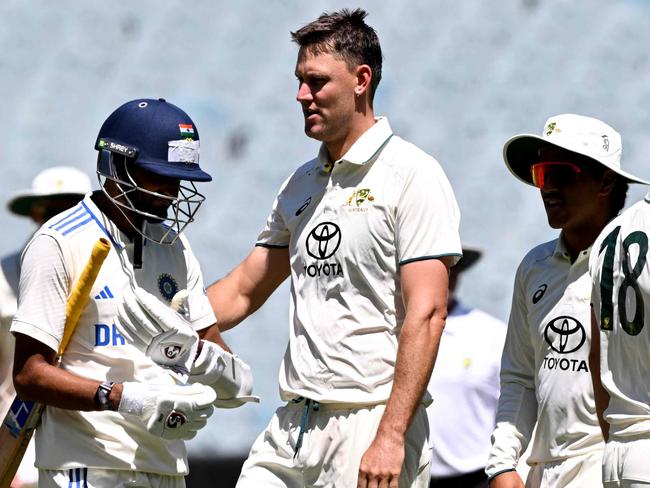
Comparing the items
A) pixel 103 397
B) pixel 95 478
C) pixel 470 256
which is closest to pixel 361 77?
pixel 103 397

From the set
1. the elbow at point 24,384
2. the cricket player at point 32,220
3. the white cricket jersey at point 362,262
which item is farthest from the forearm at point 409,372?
the cricket player at point 32,220

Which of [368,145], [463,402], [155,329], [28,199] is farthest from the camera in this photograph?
[463,402]

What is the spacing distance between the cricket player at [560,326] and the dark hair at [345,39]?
2.09ft

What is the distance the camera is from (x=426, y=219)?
3.87 m

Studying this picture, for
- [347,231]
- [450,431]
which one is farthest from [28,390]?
[450,431]

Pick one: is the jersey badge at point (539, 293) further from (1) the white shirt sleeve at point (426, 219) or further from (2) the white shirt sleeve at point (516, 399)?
(1) the white shirt sleeve at point (426, 219)

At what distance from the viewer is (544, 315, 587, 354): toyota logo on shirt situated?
4.14 meters

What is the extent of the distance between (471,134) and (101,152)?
502 centimetres

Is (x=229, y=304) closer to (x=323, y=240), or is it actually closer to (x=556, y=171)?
(x=323, y=240)

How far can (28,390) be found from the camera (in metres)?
3.59

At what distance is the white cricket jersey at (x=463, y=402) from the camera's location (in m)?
6.23

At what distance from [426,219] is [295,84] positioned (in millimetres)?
5148

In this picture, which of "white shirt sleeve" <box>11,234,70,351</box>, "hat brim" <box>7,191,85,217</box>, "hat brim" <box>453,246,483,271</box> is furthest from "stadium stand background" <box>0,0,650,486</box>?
"white shirt sleeve" <box>11,234,70,351</box>

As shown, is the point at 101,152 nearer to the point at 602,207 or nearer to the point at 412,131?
the point at 602,207
